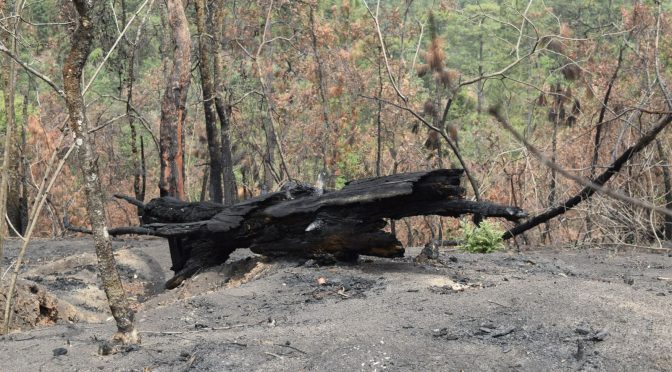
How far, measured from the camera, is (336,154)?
22.7 m

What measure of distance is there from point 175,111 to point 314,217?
4.70m

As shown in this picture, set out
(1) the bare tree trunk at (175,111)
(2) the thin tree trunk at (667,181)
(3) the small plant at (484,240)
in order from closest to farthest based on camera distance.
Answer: (3) the small plant at (484,240), (1) the bare tree trunk at (175,111), (2) the thin tree trunk at (667,181)

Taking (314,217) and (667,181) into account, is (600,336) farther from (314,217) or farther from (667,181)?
(667,181)

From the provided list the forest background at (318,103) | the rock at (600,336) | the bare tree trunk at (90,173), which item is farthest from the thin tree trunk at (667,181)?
the bare tree trunk at (90,173)

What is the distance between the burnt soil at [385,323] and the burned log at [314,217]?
238 mm

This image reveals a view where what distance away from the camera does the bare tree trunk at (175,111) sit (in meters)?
11.3

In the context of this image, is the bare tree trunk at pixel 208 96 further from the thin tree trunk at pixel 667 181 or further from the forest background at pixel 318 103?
the thin tree trunk at pixel 667 181

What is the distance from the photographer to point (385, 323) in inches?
208

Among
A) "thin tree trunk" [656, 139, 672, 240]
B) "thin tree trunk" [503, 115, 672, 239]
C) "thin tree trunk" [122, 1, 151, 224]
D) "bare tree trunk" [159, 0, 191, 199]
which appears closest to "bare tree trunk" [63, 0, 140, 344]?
"thin tree trunk" [503, 115, 672, 239]

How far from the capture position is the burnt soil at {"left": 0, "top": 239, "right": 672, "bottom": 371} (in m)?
4.50

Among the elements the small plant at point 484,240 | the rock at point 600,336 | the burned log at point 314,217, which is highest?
the burned log at point 314,217

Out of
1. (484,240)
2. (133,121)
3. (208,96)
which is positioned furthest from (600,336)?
(133,121)

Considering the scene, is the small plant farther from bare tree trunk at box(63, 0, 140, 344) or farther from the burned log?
bare tree trunk at box(63, 0, 140, 344)

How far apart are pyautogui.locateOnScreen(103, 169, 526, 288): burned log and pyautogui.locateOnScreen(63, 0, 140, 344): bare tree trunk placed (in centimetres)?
289
